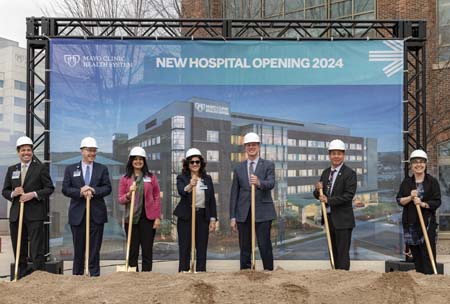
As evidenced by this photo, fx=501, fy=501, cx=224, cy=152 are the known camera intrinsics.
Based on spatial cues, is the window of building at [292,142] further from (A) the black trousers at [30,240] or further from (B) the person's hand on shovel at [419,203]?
(A) the black trousers at [30,240]

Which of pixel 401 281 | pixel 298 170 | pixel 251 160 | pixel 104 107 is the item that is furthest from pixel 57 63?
pixel 401 281

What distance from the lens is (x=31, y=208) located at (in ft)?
20.2

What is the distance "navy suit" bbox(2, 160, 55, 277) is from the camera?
614 cm

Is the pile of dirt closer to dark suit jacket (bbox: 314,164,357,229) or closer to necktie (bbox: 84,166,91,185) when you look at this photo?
dark suit jacket (bbox: 314,164,357,229)

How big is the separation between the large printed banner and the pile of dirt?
275cm

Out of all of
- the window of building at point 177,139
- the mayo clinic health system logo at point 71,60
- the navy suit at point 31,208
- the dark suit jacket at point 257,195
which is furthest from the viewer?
the window of building at point 177,139

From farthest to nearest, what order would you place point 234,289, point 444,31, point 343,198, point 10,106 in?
point 10,106 < point 444,31 < point 343,198 < point 234,289

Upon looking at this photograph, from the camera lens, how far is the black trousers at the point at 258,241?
6.06m

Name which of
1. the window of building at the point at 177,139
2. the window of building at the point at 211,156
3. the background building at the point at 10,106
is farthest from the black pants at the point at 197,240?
the background building at the point at 10,106

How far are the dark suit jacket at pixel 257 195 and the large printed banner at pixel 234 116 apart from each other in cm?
135

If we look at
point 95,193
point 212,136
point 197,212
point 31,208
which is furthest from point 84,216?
point 212,136

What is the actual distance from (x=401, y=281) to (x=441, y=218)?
10.0 meters

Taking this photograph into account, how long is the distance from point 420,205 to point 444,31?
29.6 ft

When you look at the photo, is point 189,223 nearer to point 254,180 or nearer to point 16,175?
point 254,180
